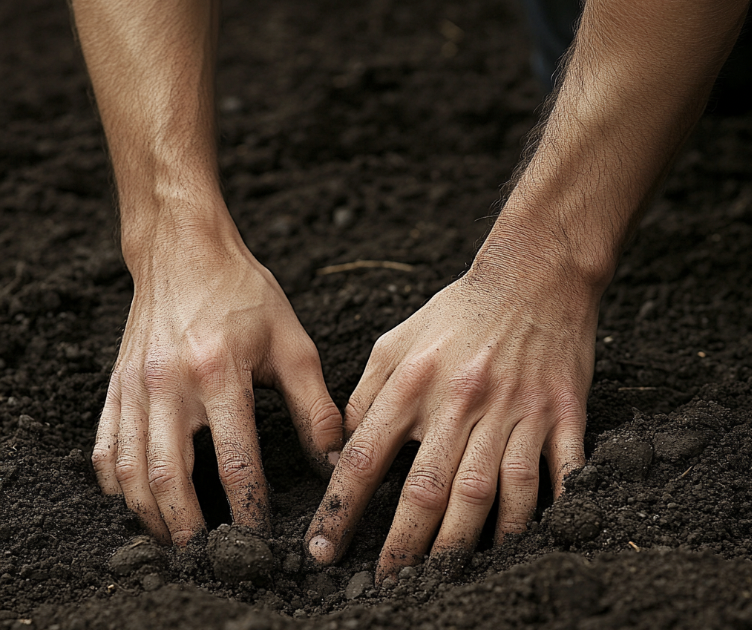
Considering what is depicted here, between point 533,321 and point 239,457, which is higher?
point 533,321

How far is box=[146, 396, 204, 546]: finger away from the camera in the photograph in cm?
129

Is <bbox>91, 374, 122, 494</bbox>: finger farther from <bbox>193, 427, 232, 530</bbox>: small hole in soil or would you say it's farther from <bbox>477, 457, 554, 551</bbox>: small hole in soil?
A: <bbox>477, 457, 554, 551</bbox>: small hole in soil

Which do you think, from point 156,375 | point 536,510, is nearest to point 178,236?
point 156,375

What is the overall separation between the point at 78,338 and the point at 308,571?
3.28ft

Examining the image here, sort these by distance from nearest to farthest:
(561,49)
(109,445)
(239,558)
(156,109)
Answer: (239,558) → (109,445) → (156,109) → (561,49)

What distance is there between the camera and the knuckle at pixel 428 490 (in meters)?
1.23

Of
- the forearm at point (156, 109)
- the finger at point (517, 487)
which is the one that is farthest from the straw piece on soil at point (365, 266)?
the finger at point (517, 487)

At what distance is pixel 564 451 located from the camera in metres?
A: 1.29

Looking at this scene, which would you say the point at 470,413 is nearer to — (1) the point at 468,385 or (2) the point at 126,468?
(1) the point at 468,385

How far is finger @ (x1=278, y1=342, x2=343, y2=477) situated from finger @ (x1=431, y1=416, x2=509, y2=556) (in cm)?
27

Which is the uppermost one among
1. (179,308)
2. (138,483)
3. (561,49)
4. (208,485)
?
(561,49)

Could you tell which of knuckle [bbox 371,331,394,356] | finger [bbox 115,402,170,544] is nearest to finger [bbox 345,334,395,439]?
knuckle [bbox 371,331,394,356]

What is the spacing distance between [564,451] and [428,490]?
0.26 meters

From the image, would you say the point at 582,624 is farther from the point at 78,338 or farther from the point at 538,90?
the point at 538,90
